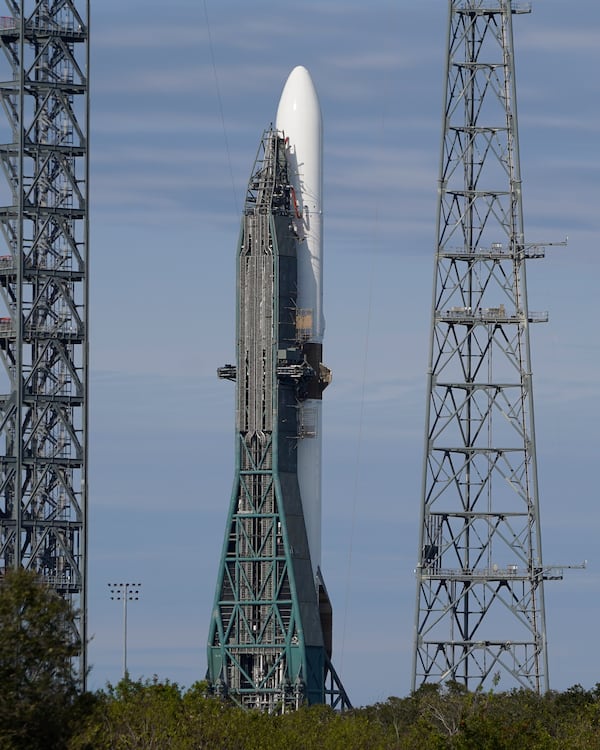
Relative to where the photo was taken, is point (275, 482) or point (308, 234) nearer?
point (275, 482)

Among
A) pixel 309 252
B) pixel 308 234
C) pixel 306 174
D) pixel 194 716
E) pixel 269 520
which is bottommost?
pixel 194 716

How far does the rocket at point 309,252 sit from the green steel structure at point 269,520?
653mm

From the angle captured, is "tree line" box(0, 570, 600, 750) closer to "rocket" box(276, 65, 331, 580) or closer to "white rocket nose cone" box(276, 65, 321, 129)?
"rocket" box(276, 65, 331, 580)

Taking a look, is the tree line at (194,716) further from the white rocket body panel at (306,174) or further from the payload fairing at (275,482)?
the white rocket body panel at (306,174)

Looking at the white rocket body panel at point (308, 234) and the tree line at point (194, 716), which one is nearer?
the tree line at point (194, 716)

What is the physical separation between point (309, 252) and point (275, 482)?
14799 millimetres

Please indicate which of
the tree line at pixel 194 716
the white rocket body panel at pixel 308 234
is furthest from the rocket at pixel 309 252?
the tree line at pixel 194 716

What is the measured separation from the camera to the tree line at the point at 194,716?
88.8 meters

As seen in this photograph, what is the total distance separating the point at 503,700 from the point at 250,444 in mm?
26131

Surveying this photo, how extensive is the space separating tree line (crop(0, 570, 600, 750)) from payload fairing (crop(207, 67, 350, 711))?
5469mm

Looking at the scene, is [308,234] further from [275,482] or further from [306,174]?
[275,482]

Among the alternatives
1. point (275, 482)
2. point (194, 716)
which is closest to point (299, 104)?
point (275, 482)

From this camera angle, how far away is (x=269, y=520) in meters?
162

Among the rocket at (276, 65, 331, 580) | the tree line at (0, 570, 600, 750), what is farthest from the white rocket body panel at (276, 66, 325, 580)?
the tree line at (0, 570, 600, 750)
